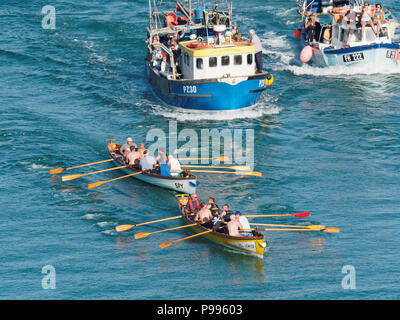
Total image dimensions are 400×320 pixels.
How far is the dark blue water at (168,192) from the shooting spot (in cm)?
2880

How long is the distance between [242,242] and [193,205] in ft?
13.4

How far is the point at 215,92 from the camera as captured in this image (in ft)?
144

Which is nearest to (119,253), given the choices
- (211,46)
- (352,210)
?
(352,210)

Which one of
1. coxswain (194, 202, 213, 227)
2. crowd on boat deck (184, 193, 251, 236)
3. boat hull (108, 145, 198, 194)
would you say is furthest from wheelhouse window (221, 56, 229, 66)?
coxswain (194, 202, 213, 227)

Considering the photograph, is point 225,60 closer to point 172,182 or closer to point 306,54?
point 172,182

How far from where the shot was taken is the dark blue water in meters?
28.8

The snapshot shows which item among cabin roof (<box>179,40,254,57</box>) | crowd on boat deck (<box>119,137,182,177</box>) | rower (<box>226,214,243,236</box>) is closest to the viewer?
rower (<box>226,214,243,236</box>)

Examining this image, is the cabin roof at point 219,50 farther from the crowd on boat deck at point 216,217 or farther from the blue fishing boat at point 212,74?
the crowd on boat deck at point 216,217

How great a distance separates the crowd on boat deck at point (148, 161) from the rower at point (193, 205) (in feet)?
10.8

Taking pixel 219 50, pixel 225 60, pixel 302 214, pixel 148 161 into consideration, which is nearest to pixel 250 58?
pixel 225 60

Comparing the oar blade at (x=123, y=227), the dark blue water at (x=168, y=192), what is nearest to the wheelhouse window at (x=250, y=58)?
the dark blue water at (x=168, y=192)

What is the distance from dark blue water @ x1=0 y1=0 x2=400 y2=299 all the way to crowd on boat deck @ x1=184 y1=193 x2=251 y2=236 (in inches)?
35.7

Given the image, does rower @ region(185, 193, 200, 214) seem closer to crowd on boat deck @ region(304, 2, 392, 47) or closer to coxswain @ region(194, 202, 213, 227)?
coxswain @ region(194, 202, 213, 227)

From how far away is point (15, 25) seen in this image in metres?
63.0
